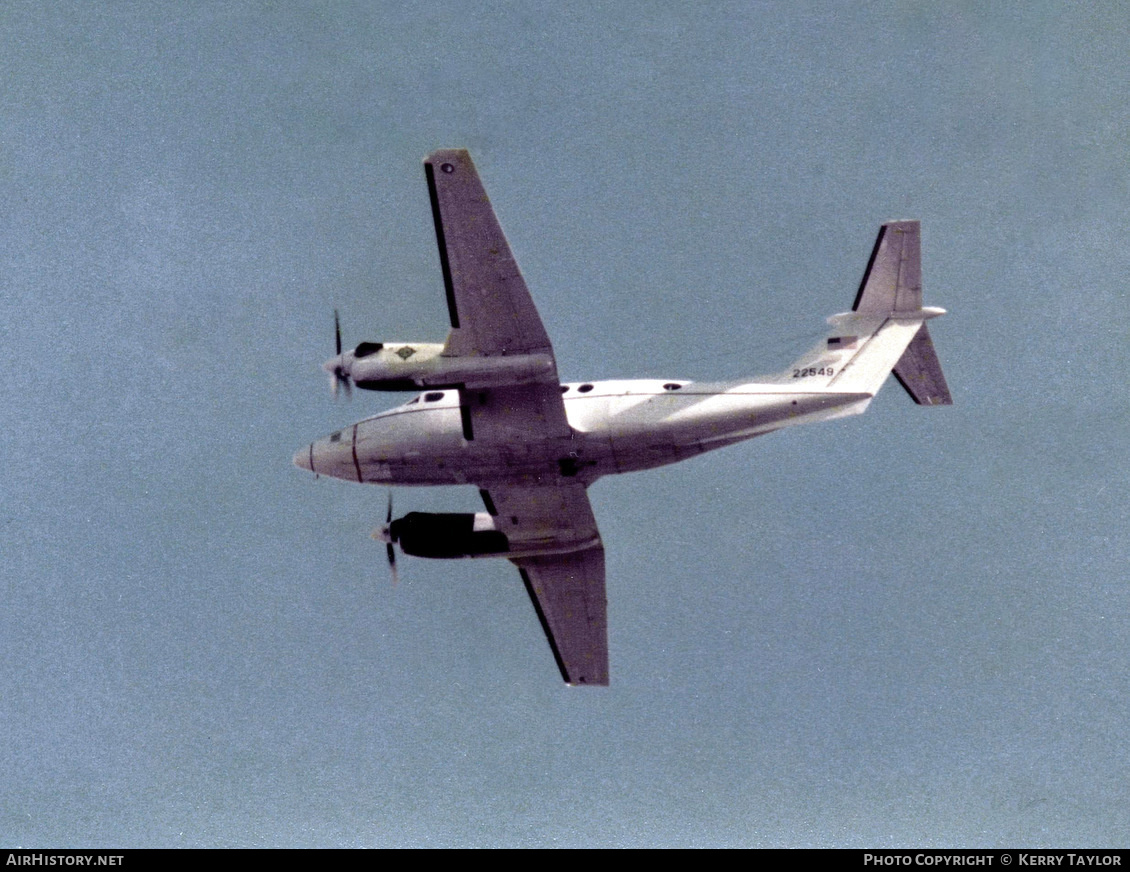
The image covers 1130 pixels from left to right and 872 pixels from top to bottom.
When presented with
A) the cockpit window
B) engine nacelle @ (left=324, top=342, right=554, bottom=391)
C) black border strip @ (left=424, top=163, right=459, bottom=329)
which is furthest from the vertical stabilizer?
the cockpit window

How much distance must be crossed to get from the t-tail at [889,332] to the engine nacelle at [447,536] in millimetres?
9551

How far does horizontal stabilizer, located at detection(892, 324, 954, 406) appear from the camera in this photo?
31672mm

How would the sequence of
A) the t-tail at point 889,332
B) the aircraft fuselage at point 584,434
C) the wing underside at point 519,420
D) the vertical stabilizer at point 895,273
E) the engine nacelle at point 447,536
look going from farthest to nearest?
the engine nacelle at point 447,536
the vertical stabilizer at point 895,273
the t-tail at point 889,332
the aircraft fuselage at point 584,434
the wing underside at point 519,420

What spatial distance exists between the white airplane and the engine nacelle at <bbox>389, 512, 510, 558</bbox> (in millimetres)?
39

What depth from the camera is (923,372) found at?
104ft

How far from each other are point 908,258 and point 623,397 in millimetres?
8497

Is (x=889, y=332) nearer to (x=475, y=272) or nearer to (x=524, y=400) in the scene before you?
(x=524, y=400)

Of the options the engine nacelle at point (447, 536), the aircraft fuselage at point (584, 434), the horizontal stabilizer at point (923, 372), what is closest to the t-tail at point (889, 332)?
the horizontal stabilizer at point (923, 372)

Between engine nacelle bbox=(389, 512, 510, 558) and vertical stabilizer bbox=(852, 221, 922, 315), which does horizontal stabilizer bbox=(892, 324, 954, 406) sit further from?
engine nacelle bbox=(389, 512, 510, 558)

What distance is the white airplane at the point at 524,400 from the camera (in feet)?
90.6

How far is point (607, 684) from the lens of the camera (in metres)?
36.1

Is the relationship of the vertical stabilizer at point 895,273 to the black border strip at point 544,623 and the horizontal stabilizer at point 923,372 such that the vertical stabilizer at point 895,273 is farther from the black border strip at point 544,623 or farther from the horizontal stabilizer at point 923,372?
the black border strip at point 544,623

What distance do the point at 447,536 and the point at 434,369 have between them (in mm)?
6765
